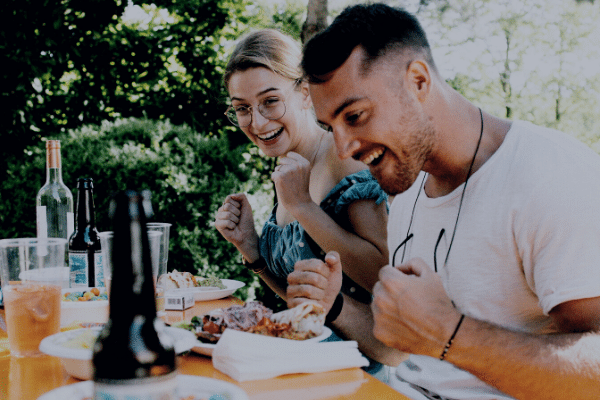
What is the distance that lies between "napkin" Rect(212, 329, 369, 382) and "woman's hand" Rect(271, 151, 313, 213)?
3.38 ft

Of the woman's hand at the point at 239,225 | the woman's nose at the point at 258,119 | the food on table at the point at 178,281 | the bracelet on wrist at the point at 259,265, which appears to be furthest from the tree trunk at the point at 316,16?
the food on table at the point at 178,281

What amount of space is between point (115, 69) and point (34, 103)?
3.47 feet

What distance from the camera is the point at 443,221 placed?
1.70 meters

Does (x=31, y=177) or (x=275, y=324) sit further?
(x=31, y=177)

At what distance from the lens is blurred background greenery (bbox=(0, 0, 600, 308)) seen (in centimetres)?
501

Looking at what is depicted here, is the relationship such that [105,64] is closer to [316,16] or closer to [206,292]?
[316,16]

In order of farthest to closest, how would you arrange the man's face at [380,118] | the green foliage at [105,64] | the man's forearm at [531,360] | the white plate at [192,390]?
the green foliage at [105,64], the man's face at [380,118], the man's forearm at [531,360], the white plate at [192,390]

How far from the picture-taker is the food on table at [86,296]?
1.88 meters

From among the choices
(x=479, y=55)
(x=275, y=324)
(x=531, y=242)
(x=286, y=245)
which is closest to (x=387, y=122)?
(x=531, y=242)

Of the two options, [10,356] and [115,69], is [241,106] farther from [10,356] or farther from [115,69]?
[115,69]

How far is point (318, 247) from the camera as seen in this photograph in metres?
2.38

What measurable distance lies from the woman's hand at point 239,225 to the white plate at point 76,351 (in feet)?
4.41

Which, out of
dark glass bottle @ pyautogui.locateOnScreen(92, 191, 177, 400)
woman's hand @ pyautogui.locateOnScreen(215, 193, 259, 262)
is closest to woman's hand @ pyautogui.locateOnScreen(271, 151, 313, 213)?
woman's hand @ pyautogui.locateOnScreen(215, 193, 259, 262)

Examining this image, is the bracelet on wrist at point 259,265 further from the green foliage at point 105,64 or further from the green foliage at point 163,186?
the green foliage at point 105,64
